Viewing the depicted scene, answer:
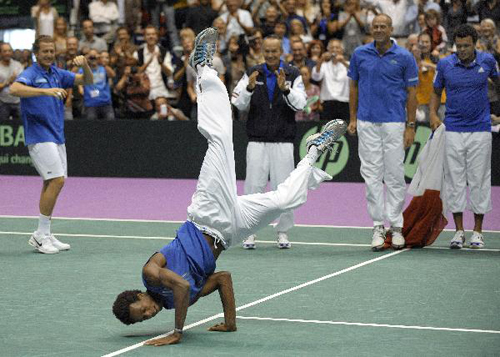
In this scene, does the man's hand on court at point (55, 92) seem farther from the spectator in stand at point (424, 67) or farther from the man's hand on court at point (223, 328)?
the spectator in stand at point (424, 67)

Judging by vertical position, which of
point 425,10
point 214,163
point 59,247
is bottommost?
point 59,247

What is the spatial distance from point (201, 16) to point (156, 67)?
1.62 m

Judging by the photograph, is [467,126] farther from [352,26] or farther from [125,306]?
[352,26]

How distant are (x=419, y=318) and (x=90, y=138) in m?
13.5

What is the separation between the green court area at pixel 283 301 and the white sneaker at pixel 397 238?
6.6 inches

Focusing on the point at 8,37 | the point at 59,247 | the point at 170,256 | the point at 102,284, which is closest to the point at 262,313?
the point at 170,256

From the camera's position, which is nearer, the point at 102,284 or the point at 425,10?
the point at 102,284

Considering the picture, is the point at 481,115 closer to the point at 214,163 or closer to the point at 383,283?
the point at 383,283

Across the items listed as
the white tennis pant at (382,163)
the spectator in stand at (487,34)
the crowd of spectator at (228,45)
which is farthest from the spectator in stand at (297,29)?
the white tennis pant at (382,163)

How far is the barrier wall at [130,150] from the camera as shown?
19688mm

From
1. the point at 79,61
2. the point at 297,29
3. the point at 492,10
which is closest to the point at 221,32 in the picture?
the point at 297,29

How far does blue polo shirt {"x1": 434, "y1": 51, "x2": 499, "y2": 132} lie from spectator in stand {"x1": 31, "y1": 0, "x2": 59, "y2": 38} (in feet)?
41.3

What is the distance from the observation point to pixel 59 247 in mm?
11469

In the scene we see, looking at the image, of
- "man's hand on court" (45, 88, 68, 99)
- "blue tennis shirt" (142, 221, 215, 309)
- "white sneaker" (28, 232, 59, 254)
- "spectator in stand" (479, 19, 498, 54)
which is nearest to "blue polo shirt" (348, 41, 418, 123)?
"man's hand on court" (45, 88, 68, 99)
